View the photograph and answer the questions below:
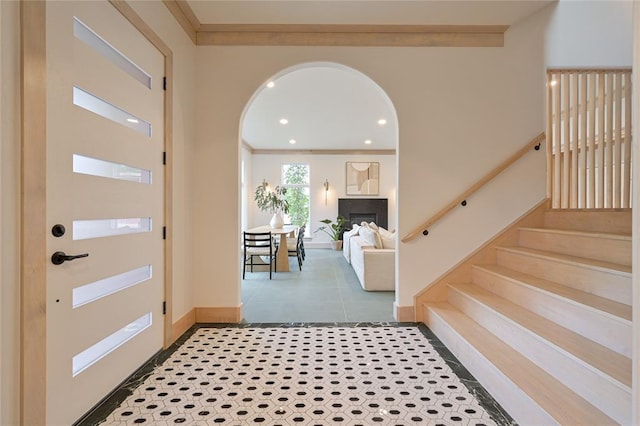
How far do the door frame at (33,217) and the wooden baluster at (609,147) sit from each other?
4.26 metres

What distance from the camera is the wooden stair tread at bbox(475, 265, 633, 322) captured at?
1721 millimetres

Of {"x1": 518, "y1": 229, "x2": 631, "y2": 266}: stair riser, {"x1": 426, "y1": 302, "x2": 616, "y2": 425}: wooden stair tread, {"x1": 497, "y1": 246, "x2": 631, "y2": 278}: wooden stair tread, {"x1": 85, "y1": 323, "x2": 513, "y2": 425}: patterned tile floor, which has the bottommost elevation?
{"x1": 85, "y1": 323, "x2": 513, "y2": 425}: patterned tile floor

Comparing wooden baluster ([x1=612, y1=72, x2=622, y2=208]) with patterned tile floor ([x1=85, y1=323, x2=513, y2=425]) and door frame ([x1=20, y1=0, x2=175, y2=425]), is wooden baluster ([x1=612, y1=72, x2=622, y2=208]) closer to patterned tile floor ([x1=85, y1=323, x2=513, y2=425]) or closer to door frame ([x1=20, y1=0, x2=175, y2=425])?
patterned tile floor ([x1=85, y1=323, x2=513, y2=425])

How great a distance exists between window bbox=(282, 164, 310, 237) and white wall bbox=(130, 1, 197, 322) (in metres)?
6.64

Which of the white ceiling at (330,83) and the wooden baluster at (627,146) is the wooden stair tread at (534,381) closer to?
the wooden baluster at (627,146)

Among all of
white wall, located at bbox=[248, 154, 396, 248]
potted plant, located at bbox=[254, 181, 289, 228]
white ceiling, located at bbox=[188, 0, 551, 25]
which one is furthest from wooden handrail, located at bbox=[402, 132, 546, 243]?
white wall, located at bbox=[248, 154, 396, 248]

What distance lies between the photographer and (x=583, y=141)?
10.4 ft

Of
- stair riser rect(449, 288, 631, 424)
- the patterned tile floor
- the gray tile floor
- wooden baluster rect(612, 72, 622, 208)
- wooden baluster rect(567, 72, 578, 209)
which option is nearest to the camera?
stair riser rect(449, 288, 631, 424)

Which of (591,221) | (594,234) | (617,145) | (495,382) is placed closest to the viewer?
(495,382)

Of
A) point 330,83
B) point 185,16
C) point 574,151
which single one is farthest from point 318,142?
point 574,151

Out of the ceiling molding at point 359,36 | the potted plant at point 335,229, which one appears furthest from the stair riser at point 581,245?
the potted plant at point 335,229

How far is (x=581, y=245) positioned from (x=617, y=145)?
1.24 metres

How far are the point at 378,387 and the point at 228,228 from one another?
197 centimetres

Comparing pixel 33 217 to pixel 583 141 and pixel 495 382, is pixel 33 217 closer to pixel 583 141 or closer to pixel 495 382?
pixel 495 382
